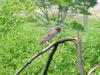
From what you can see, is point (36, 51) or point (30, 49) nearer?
point (36, 51)

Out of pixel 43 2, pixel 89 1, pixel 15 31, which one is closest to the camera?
pixel 15 31

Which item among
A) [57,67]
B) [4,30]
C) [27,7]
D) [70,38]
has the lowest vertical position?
[27,7]

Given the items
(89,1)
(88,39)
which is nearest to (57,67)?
(88,39)

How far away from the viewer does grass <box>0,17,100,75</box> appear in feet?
12.9

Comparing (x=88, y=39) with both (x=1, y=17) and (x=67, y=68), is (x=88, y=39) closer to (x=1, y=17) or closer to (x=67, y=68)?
(x=67, y=68)

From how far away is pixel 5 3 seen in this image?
6527 millimetres

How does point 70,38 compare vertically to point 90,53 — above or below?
above

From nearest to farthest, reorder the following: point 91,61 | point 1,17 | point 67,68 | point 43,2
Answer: point 67,68, point 91,61, point 1,17, point 43,2

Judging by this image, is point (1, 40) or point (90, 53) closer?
point (90, 53)

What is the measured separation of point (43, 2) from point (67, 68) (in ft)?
45.7

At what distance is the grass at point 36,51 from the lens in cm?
393

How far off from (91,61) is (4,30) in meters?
2.08

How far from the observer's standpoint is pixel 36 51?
434 centimetres

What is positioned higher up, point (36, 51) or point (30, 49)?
point (36, 51)
